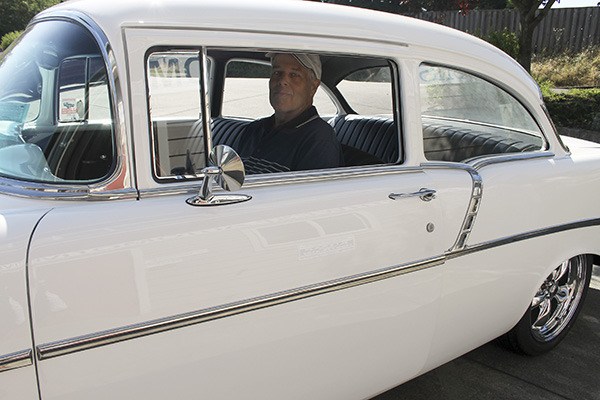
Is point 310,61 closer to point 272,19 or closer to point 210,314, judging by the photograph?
point 272,19

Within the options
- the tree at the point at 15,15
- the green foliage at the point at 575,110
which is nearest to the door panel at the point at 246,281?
the green foliage at the point at 575,110

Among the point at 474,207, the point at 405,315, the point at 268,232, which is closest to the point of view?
the point at 268,232

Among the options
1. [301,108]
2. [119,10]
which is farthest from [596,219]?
[119,10]

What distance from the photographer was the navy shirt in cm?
232

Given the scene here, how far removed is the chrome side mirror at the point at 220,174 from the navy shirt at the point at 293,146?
1.83 ft

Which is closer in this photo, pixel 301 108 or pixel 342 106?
pixel 301 108

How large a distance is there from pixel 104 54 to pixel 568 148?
245 centimetres

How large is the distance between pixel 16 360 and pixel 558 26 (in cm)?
2141

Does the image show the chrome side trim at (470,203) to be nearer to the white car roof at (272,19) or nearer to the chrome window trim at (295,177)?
the chrome window trim at (295,177)

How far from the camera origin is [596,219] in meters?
2.94

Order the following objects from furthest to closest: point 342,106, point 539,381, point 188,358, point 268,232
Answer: point 342,106, point 539,381, point 268,232, point 188,358

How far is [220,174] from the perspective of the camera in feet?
5.44

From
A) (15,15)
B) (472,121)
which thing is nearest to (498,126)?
(472,121)

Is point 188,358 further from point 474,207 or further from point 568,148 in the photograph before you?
point 568,148
